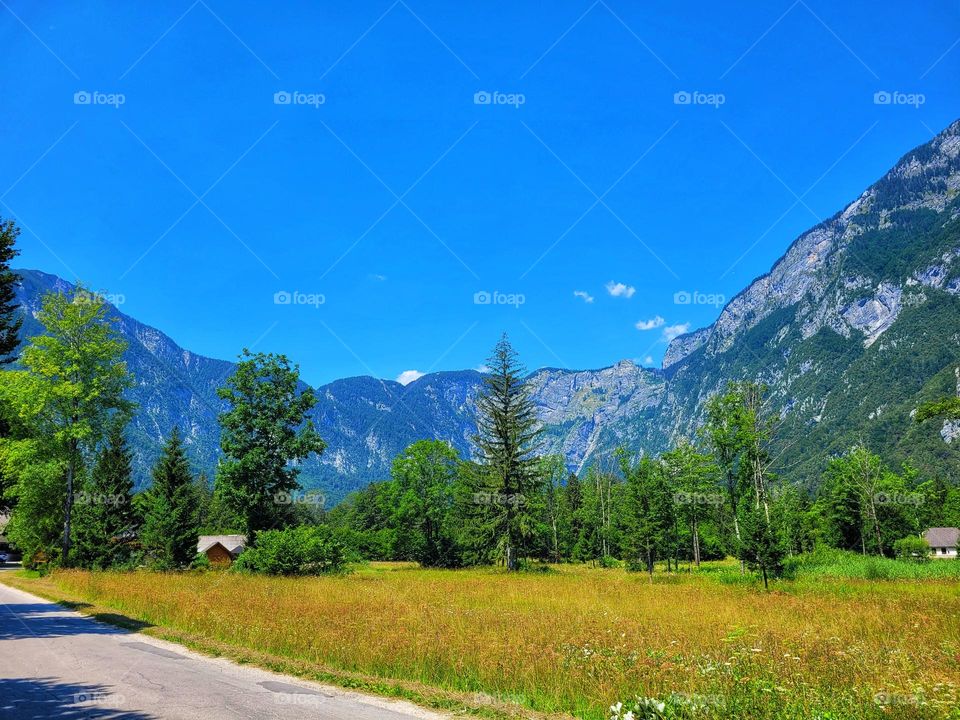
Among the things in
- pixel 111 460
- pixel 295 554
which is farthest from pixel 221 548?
pixel 295 554

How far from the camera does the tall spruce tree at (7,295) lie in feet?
62.6

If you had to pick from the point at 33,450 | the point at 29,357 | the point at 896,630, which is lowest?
the point at 896,630

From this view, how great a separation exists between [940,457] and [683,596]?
202 meters

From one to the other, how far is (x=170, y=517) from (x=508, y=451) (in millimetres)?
23325

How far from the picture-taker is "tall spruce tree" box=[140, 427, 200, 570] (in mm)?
36625

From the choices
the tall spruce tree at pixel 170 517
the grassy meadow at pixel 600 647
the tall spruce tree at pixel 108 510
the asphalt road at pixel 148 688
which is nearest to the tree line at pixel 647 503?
the grassy meadow at pixel 600 647

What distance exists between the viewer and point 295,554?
103 feet

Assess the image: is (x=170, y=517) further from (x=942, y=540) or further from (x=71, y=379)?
(x=942, y=540)

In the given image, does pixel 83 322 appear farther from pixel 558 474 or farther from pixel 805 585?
pixel 558 474

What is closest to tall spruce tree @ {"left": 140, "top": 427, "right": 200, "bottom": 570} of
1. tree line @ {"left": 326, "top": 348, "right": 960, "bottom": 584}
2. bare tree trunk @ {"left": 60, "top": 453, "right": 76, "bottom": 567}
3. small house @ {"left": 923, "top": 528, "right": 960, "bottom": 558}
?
bare tree trunk @ {"left": 60, "top": 453, "right": 76, "bottom": 567}

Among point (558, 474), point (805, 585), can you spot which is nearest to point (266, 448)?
point (805, 585)

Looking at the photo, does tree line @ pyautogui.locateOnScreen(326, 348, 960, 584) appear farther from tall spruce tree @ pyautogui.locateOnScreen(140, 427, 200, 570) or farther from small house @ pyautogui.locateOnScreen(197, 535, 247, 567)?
small house @ pyautogui.locateOnScreen(197, 535, 247, 567)

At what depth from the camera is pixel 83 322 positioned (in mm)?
34156

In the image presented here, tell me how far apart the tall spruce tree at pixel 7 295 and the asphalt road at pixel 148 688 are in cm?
1287
